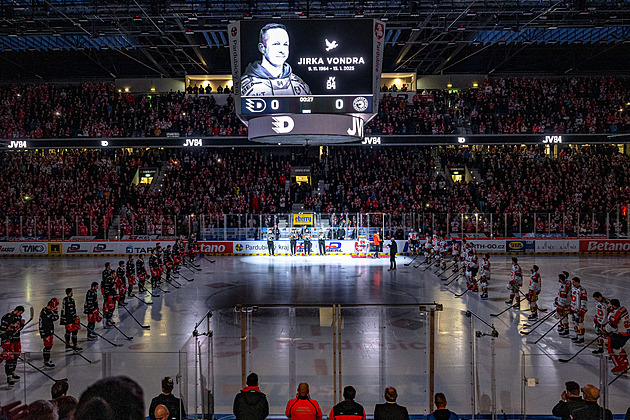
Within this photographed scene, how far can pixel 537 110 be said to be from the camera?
38.8m

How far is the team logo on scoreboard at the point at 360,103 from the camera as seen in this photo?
15562mm

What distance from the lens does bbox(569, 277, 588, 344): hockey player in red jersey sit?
12688 mm

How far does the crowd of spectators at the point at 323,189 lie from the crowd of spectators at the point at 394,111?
2.90 metres

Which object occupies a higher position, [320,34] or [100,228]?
[320,34]

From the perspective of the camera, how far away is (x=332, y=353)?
9383 mm

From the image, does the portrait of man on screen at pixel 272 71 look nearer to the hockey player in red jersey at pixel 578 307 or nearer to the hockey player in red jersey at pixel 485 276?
the hockey player in red jersey at pixel 485 276

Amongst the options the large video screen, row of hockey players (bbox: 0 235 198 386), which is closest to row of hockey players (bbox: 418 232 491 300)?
the large video screen

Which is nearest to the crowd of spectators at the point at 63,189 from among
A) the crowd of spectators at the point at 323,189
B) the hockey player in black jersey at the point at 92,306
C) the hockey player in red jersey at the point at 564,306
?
the crowd of spectators at the point at 323,189

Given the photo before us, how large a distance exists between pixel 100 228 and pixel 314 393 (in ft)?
87.5

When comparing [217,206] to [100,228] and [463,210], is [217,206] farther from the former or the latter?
[463,210]

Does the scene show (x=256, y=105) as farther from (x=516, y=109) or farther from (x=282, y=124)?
(x=516, y=109)

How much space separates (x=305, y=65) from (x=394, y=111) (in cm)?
2354

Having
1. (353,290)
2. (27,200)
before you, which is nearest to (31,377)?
(353,290)

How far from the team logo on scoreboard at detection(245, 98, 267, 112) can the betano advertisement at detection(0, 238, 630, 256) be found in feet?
56.4
